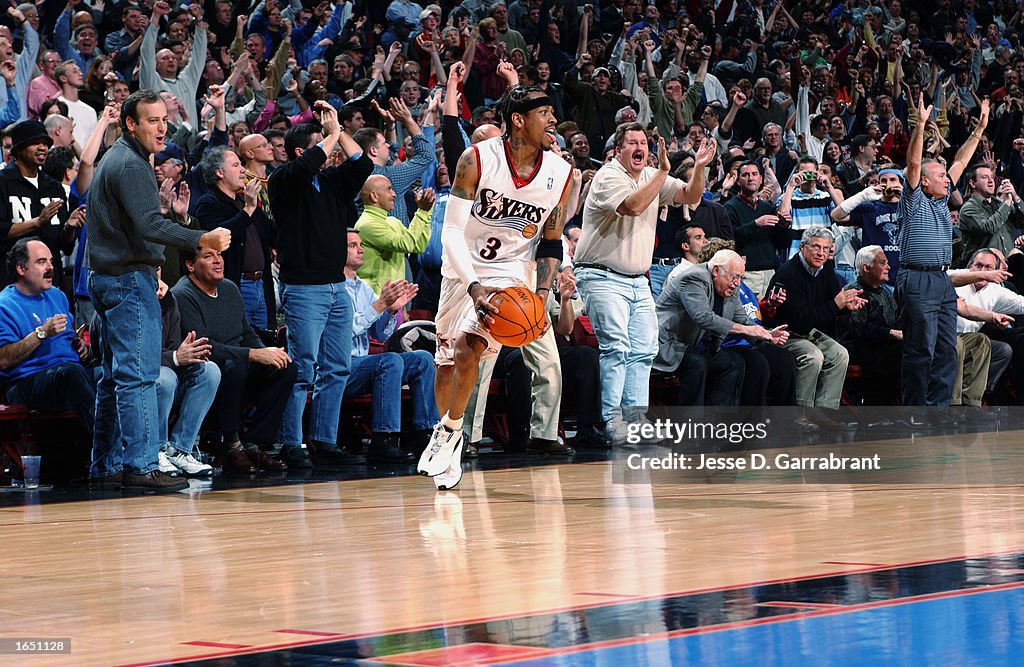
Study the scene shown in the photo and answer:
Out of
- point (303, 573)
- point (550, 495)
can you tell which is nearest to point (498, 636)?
point (303, 573)

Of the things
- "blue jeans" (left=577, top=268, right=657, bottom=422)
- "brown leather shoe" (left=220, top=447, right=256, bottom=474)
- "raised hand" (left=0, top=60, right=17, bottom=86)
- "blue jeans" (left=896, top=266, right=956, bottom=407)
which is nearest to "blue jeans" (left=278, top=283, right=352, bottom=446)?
"brown leather shoe" (left=220, top=447, right=256, bottom=474)

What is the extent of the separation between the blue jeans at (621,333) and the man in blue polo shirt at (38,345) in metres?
3.49

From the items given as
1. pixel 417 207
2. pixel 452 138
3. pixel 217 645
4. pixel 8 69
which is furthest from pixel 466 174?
pixel 8 69

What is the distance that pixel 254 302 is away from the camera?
34.2ft

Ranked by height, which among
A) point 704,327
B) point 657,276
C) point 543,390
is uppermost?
point 657,276

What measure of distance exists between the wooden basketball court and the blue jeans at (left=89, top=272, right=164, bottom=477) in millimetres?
415

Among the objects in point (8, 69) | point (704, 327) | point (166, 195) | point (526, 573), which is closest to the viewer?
point (526, 573)

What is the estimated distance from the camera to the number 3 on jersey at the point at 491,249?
8.26 m

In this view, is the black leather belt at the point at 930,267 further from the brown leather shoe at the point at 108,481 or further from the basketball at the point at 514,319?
the brown leather shoe at the point at 108,481

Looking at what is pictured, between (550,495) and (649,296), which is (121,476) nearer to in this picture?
(550,495)

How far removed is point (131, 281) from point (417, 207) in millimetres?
3424

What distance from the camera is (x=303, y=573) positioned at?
5.37 metres

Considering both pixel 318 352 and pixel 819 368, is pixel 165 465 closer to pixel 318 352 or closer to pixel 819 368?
pixel 318 352

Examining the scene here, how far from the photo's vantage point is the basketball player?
8062 millimetres
